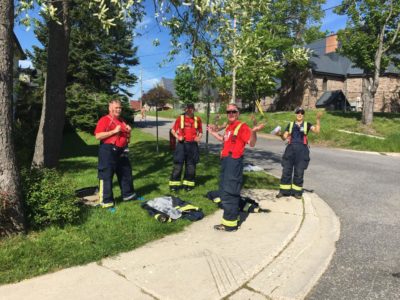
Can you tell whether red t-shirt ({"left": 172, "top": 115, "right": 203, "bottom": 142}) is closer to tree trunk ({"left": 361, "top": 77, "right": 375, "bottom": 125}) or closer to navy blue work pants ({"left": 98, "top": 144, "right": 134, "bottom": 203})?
navy blue work pants ({"left": 98, "top": 144, "right": 134, "bottom": 203})

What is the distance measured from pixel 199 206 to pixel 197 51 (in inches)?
112

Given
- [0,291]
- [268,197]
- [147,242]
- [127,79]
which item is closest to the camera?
[0,291]

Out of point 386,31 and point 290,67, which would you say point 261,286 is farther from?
point 290,67

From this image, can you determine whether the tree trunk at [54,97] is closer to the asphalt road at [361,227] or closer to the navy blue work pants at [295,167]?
the navy blue work pants at [295,167]

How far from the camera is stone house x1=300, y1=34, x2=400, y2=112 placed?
44.2 m

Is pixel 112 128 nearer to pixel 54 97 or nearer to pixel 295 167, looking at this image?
pixel 54 97

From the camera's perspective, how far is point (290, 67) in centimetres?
4556

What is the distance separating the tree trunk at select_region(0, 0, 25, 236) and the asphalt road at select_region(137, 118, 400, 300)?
356cm

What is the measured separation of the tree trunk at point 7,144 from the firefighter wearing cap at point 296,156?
5004 millimetres

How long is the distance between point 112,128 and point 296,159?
383 cm

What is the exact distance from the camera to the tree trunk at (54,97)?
8.45 m

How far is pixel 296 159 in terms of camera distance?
7824 mm

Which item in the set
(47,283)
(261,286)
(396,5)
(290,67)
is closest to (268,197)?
(261,286)

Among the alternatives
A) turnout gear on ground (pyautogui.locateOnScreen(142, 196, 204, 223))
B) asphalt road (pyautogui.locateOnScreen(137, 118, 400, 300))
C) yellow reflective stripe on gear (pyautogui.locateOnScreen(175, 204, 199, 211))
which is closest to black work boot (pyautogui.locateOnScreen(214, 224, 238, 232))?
turnout gear on ground (pyautogui.locateOnScreen(142, 196, 204, 223))
